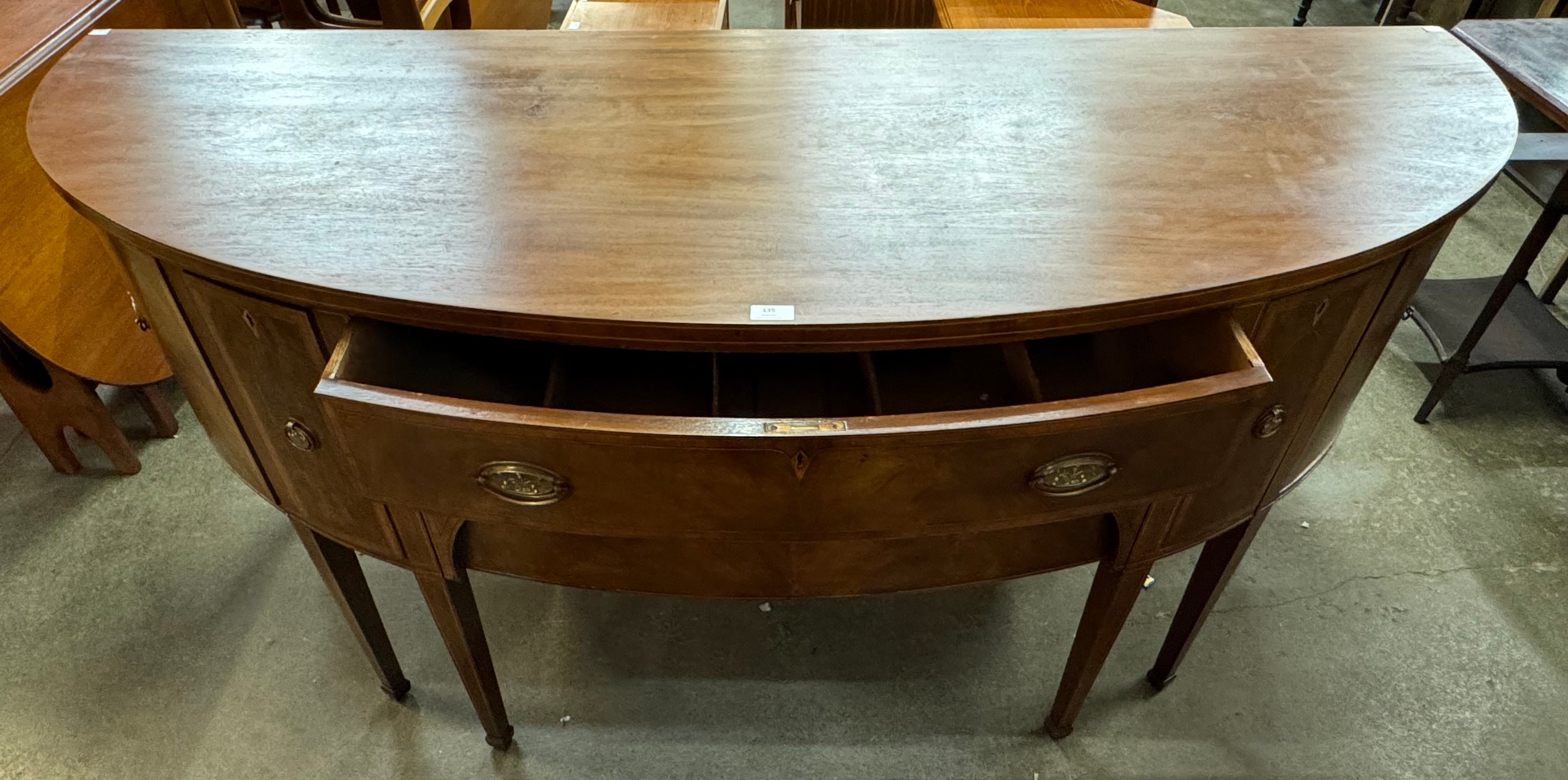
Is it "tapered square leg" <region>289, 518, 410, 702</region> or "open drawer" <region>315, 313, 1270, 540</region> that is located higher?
"open drawer" <region>315, 313, 1270, 540</region>

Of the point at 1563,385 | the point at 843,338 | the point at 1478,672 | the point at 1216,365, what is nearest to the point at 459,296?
the point at 843,338

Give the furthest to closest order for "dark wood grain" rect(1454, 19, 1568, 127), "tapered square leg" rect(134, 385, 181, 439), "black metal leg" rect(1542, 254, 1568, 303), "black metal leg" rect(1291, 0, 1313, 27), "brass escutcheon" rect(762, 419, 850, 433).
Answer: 1. "black metal leg" rect(1291, 0, 1313, 27)
2. "black metal leg" rect(1542, 254, 1568, 303)
3. "tapered square leg" rect(134, 385, 181, 439)
4. "dark wood grain" rect(1454, 19, 1568, 127)
5. "brass escutcheon" rect(762, 419, 850, 433)

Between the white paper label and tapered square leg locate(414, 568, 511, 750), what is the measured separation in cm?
42

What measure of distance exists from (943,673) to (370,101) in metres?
1.04

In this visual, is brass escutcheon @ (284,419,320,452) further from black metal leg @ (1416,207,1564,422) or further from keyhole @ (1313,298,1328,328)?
black metal leg @ (1416,207,1564,422)

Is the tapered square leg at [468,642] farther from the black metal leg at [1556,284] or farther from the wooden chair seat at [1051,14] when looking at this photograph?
the black metal leg at [1556,284]

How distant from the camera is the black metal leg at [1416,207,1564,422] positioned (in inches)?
59.9

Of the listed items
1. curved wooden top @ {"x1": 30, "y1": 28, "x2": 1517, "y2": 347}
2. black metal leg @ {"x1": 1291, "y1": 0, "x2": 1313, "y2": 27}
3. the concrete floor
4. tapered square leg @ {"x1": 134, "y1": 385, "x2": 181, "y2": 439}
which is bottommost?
the concrete floor

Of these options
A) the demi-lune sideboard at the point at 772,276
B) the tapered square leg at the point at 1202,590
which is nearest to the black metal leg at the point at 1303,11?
the demi-lune sideboard at the point at 772,276

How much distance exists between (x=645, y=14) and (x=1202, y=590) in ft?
5.07

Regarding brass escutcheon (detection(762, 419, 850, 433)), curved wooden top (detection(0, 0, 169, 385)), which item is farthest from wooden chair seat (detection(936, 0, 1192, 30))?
curved wooden top (detection(0, 0, 169, 385))

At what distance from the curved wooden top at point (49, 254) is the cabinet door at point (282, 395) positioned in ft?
2.05

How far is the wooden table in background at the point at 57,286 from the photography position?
1.36m

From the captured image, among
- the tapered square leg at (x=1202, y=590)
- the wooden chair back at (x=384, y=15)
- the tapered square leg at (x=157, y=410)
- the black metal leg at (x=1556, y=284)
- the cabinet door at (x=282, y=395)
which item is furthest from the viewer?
the black metal leg at (x=1556, y=284)
